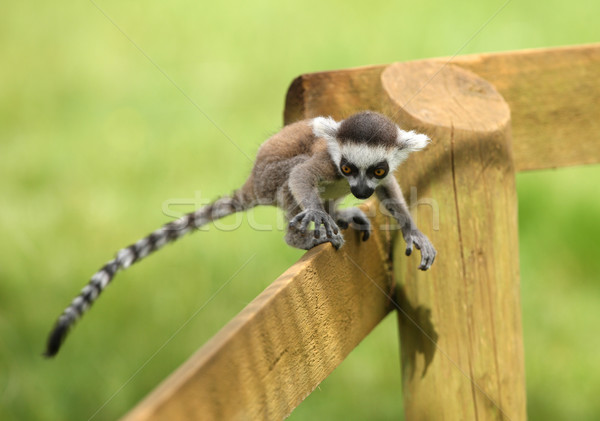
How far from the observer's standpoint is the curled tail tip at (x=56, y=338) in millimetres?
1224

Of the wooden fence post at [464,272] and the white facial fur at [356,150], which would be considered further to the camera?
the white facial fur at [356,150]

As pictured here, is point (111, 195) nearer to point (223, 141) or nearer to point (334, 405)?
point (223, 141)

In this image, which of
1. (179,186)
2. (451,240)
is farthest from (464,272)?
(179,186)

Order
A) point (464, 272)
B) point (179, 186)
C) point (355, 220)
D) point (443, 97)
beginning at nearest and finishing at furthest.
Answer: point (464, 272) < point (443, 97) < point (355, 220) < point (179, 186)

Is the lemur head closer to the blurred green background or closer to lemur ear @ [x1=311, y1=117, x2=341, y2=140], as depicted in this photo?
lemur ear @ [x1=311, y1=117, x2=341, y2=140]

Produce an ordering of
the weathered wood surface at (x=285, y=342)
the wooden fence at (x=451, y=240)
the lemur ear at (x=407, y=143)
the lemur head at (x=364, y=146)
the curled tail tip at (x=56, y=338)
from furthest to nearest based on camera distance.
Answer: the lemur head at (x=364, y=146), the lemur ear at (x=407, y=143), the wooden fence at (x=451, y=240), the curled tail tip at (x=56, y=338), the weathered wood surface at (x=285, y=342)

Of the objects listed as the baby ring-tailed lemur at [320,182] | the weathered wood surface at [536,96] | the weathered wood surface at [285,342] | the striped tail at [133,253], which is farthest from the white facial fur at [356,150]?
the striped tail at [133,253]

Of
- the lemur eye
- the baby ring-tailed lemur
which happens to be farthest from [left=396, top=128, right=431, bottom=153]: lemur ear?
the lemur eye

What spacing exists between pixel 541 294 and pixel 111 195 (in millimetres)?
2410

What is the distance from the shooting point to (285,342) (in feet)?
4.10

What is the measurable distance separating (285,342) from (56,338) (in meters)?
0.45

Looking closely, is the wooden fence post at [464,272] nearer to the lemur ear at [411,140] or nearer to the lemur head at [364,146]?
the lemur ear at [411,140]

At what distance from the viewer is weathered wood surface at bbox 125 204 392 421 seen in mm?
922

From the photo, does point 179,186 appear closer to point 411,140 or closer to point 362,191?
point 362,191
